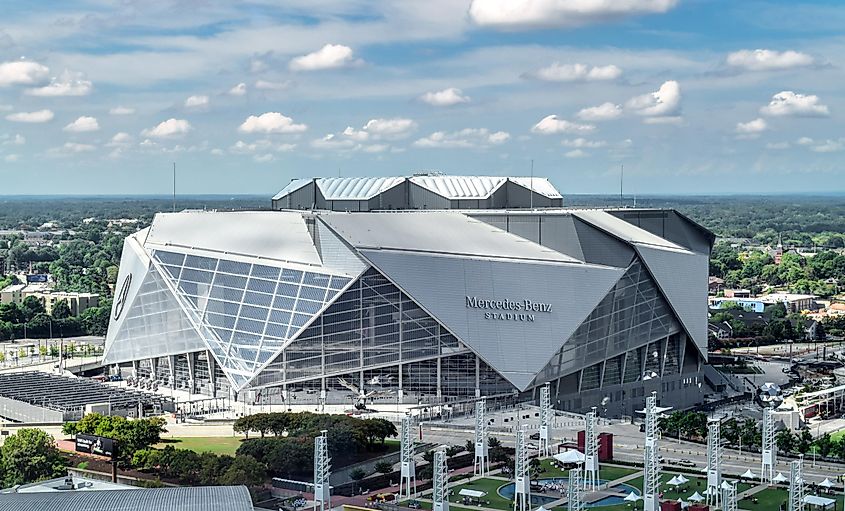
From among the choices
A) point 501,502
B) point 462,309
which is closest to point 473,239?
point 462,309

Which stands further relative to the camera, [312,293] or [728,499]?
[312,293]

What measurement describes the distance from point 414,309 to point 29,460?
27754mm

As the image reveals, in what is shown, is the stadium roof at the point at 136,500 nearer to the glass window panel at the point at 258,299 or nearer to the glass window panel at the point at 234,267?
the glass window panel at the point at 258,299

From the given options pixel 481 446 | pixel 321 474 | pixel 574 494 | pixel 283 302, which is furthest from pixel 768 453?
pixel 283 302

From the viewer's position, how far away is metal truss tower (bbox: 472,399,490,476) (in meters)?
69.9

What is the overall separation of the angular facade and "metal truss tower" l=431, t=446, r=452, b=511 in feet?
85.0

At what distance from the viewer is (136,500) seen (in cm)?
4750

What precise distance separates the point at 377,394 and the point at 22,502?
40.6 m

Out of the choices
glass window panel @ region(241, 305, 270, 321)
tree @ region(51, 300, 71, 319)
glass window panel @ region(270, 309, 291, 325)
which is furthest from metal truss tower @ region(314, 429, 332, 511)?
tree @ region(51, 300, 71, 319)

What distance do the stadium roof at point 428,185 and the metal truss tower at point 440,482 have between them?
4909 centimetres

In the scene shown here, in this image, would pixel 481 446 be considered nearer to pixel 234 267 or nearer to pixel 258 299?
pixel 258 299

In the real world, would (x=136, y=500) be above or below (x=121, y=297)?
below

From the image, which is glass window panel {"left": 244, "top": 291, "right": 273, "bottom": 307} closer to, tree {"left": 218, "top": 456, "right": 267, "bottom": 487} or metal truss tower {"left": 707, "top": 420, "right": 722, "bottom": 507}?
tree {"left": 218, "top": 456, "right": 267, "bottom": 487}

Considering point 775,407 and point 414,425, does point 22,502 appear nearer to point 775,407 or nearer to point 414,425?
point 414,425
